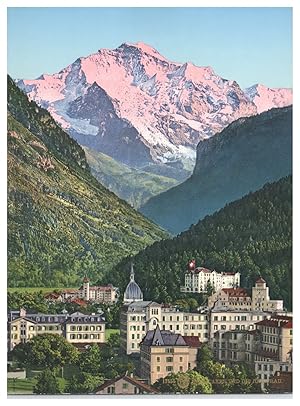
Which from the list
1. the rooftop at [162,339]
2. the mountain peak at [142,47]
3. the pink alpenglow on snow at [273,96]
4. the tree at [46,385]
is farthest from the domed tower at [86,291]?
the pink alpenglow on snow at [273,96]

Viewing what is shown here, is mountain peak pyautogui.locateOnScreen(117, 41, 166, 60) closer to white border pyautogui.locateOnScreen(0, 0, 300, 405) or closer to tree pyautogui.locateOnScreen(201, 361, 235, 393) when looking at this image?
white border pyautogui.locateOnScreen(0, 0, 300, 405)

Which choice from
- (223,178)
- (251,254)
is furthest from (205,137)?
(251,254)

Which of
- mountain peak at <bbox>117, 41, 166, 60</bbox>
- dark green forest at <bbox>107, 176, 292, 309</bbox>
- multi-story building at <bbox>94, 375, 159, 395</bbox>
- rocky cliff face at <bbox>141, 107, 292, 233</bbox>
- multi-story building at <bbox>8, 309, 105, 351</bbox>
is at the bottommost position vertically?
multi-story building at <bbox>94, 375, 159, 395</bbox>

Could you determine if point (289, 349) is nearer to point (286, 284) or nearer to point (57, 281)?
point (286, 284)

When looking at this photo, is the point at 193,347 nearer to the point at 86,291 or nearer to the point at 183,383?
the point at 183,383

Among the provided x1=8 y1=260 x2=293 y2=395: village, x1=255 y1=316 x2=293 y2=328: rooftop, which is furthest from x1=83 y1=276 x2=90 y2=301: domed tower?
x1=255 y1=316 x2=293 y2=328: rooftop

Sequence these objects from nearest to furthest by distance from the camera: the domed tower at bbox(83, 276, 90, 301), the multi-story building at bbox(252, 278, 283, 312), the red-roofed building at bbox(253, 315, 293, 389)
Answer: the red-roofed building at bbox(253, 315, 293, 389) → the multi-story building at bbox(252, 278, 283, 312) → the domed tower at bbox(83, 276, 90, 301)
